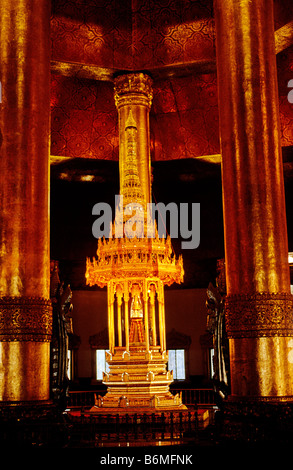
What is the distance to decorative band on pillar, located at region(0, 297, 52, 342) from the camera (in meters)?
5.91

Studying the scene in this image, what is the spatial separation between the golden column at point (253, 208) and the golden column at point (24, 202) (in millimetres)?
1948

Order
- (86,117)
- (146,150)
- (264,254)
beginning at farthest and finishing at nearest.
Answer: (86,117)
(146,150)
(264,254)

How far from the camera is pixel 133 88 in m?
11.7

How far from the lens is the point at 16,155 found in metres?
6.29

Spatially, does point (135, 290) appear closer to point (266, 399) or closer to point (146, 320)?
point (146, 320)

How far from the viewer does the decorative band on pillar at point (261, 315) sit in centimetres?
593

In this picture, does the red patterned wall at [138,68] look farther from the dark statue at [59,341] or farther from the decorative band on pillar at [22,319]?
the decorative band on pillar at [22,319]

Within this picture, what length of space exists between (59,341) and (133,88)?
21.1ft

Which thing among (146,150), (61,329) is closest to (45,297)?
(61,329)

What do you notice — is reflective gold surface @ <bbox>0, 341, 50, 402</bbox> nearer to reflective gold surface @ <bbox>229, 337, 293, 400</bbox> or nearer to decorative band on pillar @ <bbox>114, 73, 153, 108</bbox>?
reflective gold surface @ <bbox>229, 337, 293, 400</bbox>

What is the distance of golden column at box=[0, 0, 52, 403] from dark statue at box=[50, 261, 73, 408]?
1.85 ft

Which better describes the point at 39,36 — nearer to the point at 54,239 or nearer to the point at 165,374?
the point at 165,374

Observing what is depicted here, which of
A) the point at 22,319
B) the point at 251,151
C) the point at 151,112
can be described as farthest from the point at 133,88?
the point at 22,319

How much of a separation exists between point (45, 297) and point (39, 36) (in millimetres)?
2910
